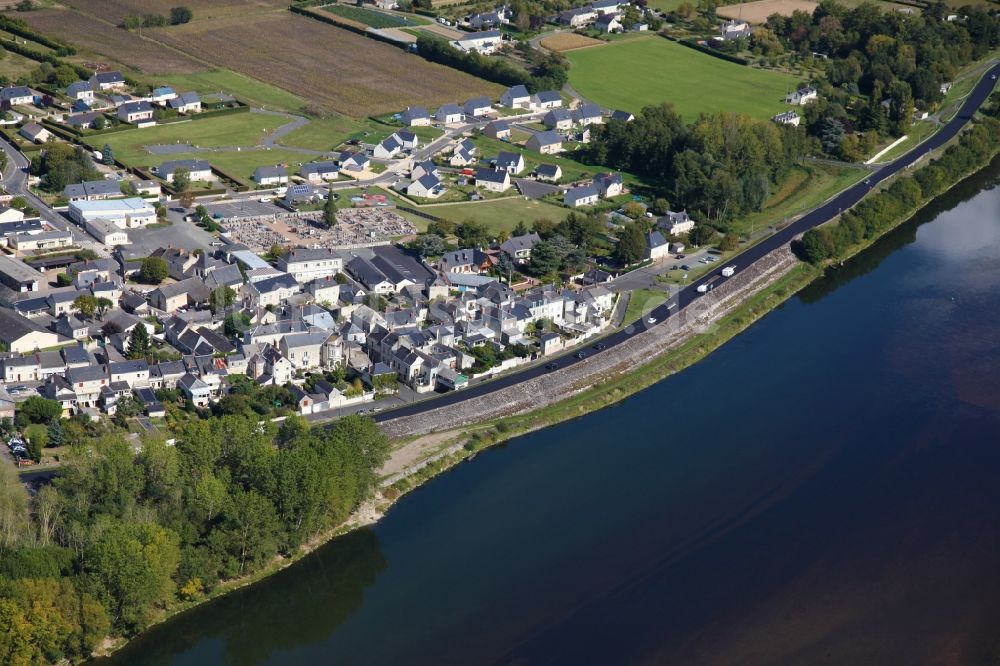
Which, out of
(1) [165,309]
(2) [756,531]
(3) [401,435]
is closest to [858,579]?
(2) [756,531]

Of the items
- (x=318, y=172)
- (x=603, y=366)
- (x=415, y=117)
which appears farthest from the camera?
(x=415, y=117)

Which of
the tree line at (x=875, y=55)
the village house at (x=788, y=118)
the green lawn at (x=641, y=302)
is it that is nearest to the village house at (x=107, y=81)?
the green lawn at (x=641, y=302)

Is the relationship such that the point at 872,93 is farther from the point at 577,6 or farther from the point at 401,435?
the point at 401,435

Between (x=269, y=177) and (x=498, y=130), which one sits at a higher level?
(x=498, y=130)

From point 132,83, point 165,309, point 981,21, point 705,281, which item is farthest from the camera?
point 981,21

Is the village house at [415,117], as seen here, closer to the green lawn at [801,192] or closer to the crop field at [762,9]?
the green lawn at [801,192]

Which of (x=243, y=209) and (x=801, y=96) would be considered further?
(x=801, y=96)

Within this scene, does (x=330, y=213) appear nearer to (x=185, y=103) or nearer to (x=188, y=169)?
(x=188, y=169)

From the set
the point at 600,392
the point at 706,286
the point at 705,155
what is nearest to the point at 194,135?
the point at 705,155
